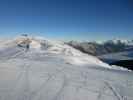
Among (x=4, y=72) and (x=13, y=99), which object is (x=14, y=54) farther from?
(x=13, y=99)

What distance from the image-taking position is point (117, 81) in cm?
454

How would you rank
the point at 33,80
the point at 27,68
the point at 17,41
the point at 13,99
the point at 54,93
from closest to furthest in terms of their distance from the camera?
1. the point at 13,99
2. the point at 54,93
3. the point at 33,80
4. the point at 27,68
5. the point at 17,41

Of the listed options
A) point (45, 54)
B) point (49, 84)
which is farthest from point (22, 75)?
point (45, 54)

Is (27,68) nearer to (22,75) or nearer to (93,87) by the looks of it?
(22,75)

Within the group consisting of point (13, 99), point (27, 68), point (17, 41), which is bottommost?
point (13, 99)

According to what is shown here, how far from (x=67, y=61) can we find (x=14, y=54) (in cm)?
314

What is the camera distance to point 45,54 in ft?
26.8

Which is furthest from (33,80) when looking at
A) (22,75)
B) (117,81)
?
(117,81)

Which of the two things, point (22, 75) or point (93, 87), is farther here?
point (22, 75)

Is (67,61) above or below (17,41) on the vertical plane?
below

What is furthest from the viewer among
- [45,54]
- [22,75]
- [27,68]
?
[45,54]

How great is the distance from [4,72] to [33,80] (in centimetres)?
110

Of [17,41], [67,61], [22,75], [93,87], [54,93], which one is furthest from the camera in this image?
[17,41]

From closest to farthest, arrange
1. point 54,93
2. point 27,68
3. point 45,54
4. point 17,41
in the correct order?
point 54,93, point 27,68, point 45,54, point 17,41
